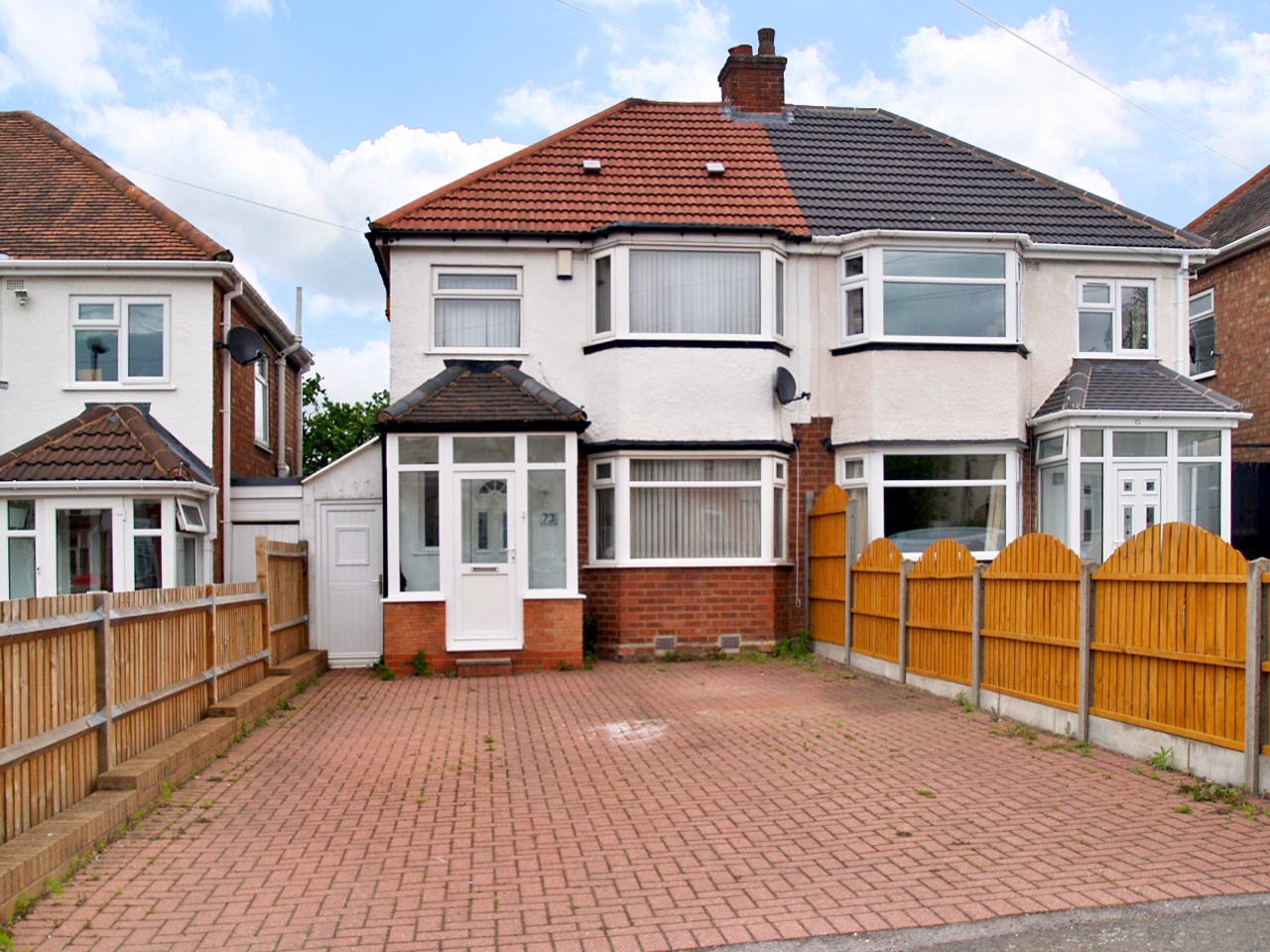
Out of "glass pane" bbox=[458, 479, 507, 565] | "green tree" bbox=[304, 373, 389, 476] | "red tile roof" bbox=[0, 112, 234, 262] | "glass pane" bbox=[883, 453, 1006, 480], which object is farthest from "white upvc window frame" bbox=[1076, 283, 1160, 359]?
"green tree" bbox=[304, 373, 389, 476]

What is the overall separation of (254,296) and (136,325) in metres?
2.05

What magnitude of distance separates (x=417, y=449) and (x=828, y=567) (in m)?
5.49

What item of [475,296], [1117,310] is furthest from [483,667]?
[1117,310]

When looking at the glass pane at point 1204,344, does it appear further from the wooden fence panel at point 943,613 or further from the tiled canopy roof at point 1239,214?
the wooden fence panel at point 943,613

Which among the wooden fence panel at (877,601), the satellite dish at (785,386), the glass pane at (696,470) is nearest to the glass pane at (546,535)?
the glass pane at (696,470)

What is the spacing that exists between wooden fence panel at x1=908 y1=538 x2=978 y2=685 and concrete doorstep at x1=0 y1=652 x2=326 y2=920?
258 inches

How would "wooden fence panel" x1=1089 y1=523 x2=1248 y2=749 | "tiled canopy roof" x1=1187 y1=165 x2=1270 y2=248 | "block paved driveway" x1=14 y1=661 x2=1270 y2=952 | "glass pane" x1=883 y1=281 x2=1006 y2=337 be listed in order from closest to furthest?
1. "block paved driveway" x1=14 y1=661 x2=1270 y2=952
2. "wooden fence panel" x1=1089 y1=523 x2=1248 y2=749
3. "glass pane" x1=883 y1=281 x2=1006 y2=337
4. "tiled canopy roof" x1=1187 y1=165 x2=1270 y2=248

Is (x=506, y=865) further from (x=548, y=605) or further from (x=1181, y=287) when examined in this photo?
(x=1181, y=287)

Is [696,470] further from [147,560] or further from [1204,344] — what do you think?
[1204,344]

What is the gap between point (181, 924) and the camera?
17.1 ft

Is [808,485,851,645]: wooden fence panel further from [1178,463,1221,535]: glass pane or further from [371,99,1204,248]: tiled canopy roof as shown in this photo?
[1178,463,1221,535]: glass pane

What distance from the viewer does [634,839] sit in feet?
21.4

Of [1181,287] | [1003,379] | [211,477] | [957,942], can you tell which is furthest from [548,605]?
[1181,287]

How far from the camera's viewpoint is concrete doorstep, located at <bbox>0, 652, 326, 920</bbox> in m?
5.33
